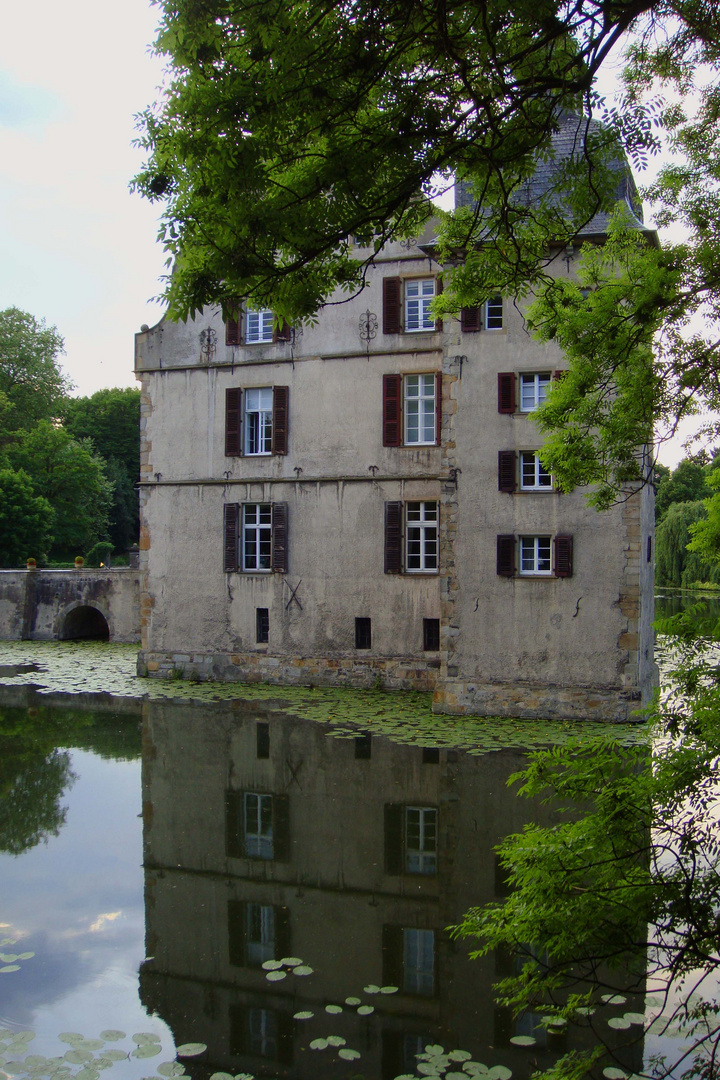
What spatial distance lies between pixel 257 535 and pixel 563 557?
6.86 m

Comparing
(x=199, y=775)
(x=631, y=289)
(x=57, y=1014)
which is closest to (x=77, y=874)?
(x=57, y=1014)

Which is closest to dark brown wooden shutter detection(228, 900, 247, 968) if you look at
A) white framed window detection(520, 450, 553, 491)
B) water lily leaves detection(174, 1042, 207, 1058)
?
water lily leaves detection(174, 1042, 207, 1058)

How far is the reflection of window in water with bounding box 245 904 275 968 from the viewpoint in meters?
6.25

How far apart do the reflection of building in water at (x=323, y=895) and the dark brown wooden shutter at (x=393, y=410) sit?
266 inches

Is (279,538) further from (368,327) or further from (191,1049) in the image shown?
(191,1049)

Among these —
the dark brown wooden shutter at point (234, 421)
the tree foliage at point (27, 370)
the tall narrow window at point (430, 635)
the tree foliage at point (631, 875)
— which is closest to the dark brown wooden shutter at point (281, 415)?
the dark brown wooden shutter at point (234, 421)

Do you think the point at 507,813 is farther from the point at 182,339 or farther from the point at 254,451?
the point at 182,339

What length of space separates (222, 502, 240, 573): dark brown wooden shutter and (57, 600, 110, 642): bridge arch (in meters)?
8.38

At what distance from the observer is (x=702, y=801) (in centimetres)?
326

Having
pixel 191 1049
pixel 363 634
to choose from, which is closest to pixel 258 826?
pixel 191 1049

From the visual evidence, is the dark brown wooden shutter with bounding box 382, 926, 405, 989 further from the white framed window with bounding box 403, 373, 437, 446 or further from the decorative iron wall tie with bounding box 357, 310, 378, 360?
the decorative iron wall tie with bounding box 357, 310, 378, 360

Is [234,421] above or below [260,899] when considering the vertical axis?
above

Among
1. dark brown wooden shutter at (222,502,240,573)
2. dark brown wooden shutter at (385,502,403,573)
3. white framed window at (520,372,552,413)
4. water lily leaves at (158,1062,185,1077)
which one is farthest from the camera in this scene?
dark brown wooden shutter at (222,502,240,573)

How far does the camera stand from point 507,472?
1490 cm
